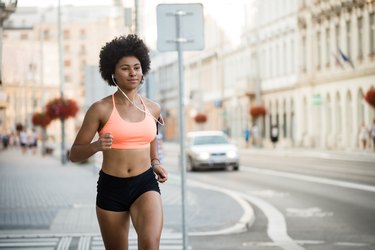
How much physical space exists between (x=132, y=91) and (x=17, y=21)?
16714 centimetres

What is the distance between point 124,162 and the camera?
698 centimetres

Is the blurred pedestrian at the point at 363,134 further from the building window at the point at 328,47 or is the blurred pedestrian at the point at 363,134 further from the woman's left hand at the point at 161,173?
the woman's left hand at the point at 161,173

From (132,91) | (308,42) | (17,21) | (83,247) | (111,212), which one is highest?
(17,21)

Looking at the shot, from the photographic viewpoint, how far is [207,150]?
122 ft

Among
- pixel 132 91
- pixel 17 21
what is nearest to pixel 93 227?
pixel 132 91

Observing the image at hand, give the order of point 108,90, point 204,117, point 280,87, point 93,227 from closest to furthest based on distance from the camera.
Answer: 1. point 93,227
2. point 108,90
3. point 280,87
4. point 204,117

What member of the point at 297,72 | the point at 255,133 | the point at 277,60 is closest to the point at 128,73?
the point at 297,72

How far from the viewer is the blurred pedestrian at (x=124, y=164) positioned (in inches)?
271

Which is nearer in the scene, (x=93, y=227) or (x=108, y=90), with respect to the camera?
(x=93, y=227)

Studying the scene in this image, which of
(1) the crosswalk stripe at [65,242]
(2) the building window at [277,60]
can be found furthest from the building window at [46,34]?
(1) the crosswalk stripe at [65,242]

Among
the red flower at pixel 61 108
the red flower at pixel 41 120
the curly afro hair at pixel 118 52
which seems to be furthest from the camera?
the red flower at pixel 41 120

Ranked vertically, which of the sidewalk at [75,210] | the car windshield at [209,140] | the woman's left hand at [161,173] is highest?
the car windshield at [209,140]

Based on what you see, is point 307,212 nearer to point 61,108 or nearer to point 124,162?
point 124,162

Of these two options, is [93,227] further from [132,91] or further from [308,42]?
[308,42]
